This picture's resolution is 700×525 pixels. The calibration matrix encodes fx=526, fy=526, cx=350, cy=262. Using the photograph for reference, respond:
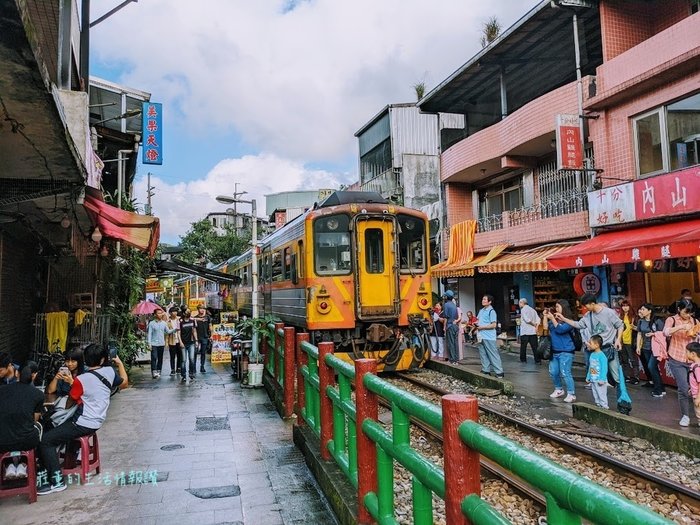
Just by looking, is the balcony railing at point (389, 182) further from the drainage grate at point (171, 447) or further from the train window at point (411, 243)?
the drainage grate at point (171, 447)

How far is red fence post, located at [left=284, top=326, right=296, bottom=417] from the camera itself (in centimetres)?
705

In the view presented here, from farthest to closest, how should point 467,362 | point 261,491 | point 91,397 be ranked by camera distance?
1. point 467,362
2. point 91,397
3. point 261,491

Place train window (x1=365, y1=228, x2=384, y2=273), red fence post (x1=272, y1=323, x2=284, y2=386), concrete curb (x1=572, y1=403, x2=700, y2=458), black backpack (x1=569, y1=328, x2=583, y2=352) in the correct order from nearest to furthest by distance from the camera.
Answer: concrete curb (x1=572, y1=403, x2=700, y2=458) → red fence post (x1=272, y1=323, x2=284, y2=386) → black backpack (x1=569, y1=328, x2=583, y2=352) → train window (x1=365, y1=228, x2=384, y2=273)

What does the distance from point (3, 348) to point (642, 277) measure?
12.4m

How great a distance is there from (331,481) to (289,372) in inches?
114

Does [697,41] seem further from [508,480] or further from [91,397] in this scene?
[91,397]

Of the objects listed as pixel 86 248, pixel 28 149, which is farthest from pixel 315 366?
pixel 86 248

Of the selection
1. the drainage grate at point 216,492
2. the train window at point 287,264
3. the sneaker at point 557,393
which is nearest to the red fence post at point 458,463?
the drainage grate at point 216,492

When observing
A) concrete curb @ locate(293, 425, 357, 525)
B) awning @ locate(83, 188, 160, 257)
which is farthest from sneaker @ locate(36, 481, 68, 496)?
awning @ locate(83, 188, 160, 257)

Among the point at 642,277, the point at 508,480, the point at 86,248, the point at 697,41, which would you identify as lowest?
the point at 508,480

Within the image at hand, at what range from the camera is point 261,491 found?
4715mm

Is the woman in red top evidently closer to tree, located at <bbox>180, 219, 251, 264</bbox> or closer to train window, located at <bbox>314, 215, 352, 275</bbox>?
train window, located at <bbox>314, 215, 352, 275</bbox>

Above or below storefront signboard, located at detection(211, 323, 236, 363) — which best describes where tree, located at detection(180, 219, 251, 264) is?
above

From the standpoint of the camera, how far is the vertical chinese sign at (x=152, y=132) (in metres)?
15.9
